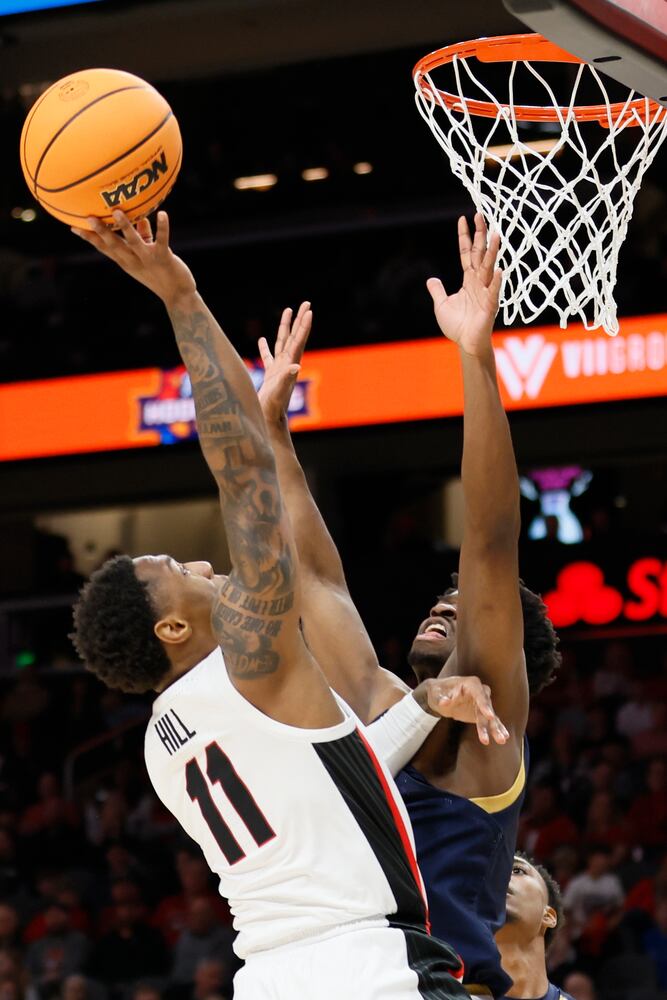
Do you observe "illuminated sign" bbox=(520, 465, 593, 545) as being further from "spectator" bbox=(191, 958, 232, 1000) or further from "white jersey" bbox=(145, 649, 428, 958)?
"white jersey" bbox=(145, 649, 428, 958)

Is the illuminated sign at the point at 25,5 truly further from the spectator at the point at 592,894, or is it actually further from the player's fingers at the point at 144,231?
the player's fingers at the point at 144,231

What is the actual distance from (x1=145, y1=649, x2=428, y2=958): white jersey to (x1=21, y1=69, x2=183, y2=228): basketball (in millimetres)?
950

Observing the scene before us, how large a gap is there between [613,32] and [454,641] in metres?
1.47

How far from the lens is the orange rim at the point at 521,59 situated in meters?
4.34

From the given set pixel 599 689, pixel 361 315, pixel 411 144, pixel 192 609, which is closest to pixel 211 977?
pixel 599 689

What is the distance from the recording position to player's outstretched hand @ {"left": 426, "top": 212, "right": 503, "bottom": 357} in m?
3.60

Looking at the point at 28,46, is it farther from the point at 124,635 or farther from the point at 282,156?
the point at 124,635

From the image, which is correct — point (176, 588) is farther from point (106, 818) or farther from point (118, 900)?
point (106, 818)

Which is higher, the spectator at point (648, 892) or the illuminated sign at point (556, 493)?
the spectator at point (648, 892)

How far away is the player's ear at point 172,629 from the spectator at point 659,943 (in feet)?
20.8

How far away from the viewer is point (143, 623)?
10.8 ft

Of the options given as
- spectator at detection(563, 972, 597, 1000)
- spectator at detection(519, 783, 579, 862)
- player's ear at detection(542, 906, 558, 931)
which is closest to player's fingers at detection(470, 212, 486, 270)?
player's ear at detection(542, 906, 558, 931)

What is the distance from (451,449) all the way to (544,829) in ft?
12.7

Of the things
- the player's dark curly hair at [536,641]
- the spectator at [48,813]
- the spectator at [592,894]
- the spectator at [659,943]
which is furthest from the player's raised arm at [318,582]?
the spectator at [48,813]
